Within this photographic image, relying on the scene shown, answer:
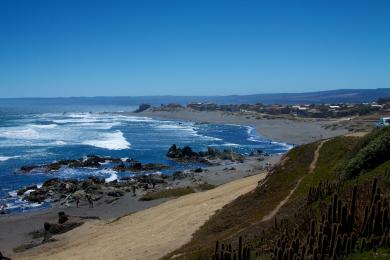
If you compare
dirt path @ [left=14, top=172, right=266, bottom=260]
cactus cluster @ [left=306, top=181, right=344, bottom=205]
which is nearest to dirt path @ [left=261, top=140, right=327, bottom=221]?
cactus cluster @ [left=306, top=181, right=344, bottom=205]

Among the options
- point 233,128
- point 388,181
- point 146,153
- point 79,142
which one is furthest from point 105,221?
point 233,128

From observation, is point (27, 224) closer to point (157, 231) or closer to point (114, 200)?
Result: point (114, 200)

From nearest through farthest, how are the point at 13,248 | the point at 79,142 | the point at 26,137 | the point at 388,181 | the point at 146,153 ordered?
1. the point at 388,181
2. the point at 13,248
3. the point at 146,153
4. the point at 79,142
5. the point at 26,137

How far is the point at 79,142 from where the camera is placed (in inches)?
3750

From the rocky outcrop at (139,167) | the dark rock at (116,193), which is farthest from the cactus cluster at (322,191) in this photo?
the rocky outcrop at (139,167)

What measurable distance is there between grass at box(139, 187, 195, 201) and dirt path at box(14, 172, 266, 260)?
9886 millimetres

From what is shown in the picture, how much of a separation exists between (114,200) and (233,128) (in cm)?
8578

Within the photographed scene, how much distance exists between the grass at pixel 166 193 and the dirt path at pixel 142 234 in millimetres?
9886

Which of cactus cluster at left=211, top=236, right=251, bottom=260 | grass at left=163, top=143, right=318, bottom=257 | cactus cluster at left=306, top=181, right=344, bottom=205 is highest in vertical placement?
cactus cluster at left=306, top=181, right=344, bottom=205

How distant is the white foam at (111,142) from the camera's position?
8953 centimetres

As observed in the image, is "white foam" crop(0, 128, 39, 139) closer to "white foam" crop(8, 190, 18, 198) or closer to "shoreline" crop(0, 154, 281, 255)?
"shoreline" crop(0, 154, 281, 255)

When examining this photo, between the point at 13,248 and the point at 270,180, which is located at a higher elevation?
the point at 270,180

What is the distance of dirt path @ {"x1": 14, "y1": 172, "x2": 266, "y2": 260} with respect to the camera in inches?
1005

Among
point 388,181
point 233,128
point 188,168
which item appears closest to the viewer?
point 388,181
